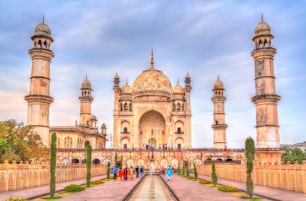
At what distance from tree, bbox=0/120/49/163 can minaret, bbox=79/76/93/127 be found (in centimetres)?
2469

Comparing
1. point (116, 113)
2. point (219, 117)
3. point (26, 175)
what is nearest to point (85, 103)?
point (116, 113)

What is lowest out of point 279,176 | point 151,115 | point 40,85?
point 279,176

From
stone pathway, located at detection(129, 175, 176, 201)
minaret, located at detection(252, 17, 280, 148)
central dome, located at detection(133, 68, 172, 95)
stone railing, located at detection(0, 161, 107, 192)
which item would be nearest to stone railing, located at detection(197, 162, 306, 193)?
stone pathway, located at detection(129, 175, 176, 201)

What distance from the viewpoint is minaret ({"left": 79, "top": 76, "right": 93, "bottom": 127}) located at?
58.8 metres

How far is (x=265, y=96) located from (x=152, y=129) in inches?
1016

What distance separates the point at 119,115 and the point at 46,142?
20.0 meters

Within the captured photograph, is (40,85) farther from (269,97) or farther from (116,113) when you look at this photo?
(269,97)

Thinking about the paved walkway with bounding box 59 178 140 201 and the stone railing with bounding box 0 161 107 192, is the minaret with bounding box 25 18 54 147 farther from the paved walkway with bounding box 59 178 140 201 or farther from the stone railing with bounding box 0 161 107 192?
the paved walkway with bounding box 59 178 140 201

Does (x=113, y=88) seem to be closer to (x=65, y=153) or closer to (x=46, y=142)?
(x=65, y=153)

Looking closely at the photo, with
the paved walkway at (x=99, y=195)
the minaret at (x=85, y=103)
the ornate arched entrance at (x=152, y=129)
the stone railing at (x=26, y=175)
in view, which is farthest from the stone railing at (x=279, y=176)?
the minaret at (x=85, y=103)

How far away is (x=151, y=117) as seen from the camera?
200 feet

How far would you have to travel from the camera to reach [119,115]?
5869cm

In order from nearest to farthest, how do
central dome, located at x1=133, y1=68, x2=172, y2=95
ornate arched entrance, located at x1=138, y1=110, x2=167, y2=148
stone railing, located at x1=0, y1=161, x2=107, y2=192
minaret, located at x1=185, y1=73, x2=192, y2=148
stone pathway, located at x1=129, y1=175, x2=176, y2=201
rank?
stone pathway, located at x1=129, y1=175, x2=176, y2=201, stone railing, located at x1=0, y1=161, x2=107, y2=192, minaret, located at x1=185, y1=73, x2=192, y2=148, ornate arched entrance, located at x1=138, y1=110, x2=167, y2=148, central dome, located at x1=133, y1=68, x2=172, y2=95

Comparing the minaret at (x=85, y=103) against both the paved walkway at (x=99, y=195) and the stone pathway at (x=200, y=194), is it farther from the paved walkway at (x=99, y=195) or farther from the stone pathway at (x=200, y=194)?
the stone pathway at (x=200, y=194)
